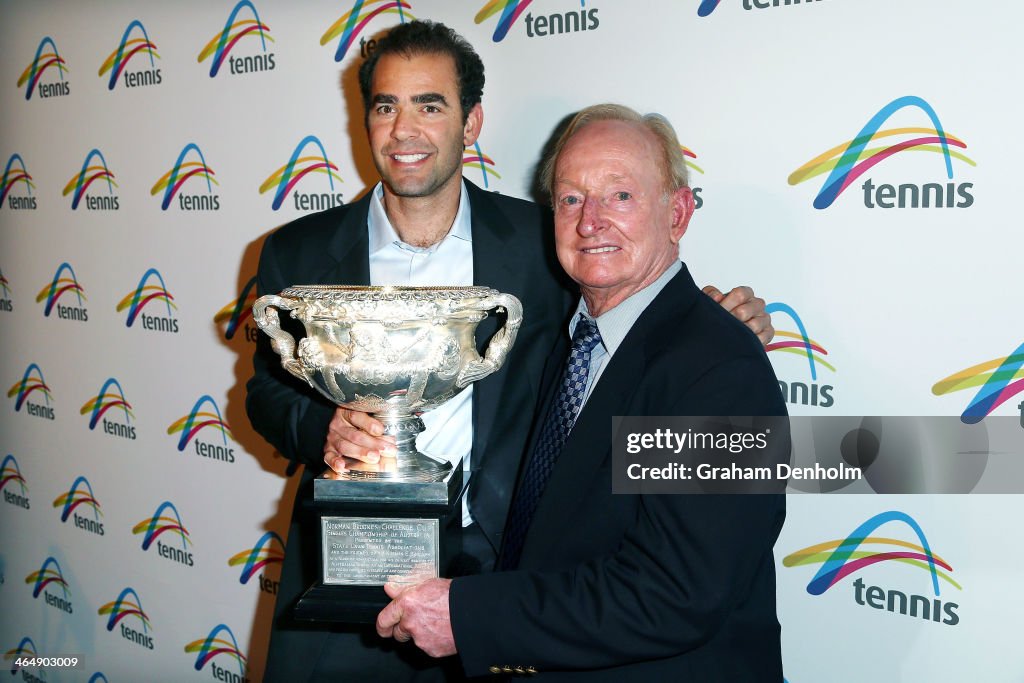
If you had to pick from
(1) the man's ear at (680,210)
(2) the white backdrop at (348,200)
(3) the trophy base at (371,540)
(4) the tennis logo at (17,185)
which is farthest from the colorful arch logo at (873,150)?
(4) the tennis logo at (17,185)

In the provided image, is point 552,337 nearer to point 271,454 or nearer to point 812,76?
point 812,76

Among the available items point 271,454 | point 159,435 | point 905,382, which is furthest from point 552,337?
point 159,435

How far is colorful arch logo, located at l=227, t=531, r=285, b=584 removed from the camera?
3.33 meters

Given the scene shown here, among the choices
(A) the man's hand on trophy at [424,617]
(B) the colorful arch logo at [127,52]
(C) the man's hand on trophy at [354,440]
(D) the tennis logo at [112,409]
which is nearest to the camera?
(A) the man's hand on trophy at [424,617]

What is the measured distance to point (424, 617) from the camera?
1.54 metres

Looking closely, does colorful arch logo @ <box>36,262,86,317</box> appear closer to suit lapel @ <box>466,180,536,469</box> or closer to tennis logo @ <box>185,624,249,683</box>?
tennis logo @ <box>185,624,249,683</box>

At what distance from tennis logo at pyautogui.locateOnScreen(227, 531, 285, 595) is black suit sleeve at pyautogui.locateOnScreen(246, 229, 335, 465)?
4.23 ft

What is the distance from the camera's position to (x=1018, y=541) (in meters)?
1.99

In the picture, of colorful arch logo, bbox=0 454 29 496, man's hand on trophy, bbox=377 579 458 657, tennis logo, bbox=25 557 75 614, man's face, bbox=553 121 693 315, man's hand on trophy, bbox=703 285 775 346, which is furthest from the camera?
colorful arch logo, bbox=0 454 29 496

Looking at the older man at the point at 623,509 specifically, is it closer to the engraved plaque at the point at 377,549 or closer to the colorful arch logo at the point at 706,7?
the engraved plaque at the point at 377,549

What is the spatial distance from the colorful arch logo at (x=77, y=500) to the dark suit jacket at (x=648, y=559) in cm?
314

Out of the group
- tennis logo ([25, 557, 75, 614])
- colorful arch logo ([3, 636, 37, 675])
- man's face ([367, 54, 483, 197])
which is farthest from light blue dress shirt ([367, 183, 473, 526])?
colorful arch logo ([3, 636, 37, 675])

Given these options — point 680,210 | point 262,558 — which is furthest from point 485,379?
point 262,558

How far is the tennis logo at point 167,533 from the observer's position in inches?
143
